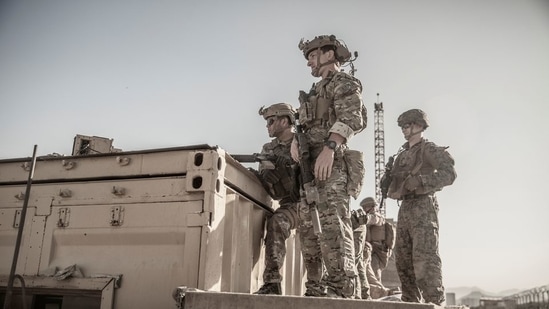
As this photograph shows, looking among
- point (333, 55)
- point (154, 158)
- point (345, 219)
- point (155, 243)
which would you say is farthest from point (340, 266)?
point (333, 55)

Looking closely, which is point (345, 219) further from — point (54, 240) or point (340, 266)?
point (54, 240)

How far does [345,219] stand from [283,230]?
808 millimetres

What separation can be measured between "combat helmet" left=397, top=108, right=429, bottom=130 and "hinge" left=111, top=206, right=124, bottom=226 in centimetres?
319

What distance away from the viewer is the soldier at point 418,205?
430 centimetres

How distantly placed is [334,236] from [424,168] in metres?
2.05

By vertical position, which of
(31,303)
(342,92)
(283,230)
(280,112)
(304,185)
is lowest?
(31,303)

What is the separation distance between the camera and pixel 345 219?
10.8ft

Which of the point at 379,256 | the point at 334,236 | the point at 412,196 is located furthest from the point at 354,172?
the point at 379,256

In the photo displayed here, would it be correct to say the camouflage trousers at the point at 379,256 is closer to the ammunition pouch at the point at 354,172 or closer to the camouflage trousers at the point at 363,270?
the camouflage trousers at the point at 363,270

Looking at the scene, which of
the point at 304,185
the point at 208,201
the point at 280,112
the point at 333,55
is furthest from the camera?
the point at 280,112

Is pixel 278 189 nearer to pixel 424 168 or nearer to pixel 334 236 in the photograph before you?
pixel 334 236

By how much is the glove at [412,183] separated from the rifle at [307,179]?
1514 mm

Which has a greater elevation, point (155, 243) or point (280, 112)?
point (280, 112)

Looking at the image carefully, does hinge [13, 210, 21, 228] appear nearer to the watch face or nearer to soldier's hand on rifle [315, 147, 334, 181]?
soldier's hand on rifle [315, 147, 334, 181]
